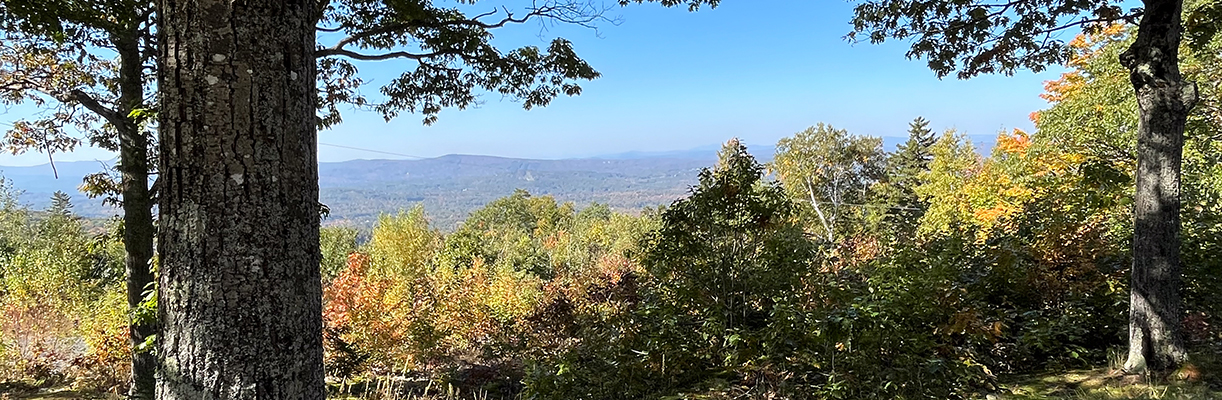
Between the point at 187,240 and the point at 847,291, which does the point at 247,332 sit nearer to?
the point at 187,240

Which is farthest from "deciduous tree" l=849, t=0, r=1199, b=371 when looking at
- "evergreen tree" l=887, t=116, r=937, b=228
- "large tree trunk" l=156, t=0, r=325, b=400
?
"evergreen tree" l=887, t=116, r=937, b=228

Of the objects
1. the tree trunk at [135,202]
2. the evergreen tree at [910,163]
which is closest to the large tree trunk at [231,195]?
the tree trunk at [135,202]

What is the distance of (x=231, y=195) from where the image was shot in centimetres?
137

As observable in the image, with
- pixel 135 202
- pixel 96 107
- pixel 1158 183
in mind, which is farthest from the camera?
pixel 135 202

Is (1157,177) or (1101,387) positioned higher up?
(1157,177)

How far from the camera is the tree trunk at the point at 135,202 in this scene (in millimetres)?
4547

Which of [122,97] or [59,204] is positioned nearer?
[122,97]

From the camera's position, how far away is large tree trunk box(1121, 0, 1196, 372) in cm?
330

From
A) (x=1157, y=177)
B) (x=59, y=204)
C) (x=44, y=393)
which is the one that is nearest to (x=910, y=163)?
(x=1157, y=177)

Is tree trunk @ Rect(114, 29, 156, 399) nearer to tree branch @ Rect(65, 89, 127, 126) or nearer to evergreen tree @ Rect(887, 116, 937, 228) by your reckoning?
tree branch @ Rect(65, 89, 127, 126)

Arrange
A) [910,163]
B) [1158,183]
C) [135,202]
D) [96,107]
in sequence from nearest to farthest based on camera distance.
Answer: [1158,183]
[96,107]
[135,202]
[910,163]

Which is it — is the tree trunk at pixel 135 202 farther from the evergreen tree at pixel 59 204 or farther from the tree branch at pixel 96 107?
the evergreen tree at pixel 59 204

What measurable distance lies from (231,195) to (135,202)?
14.6 feet

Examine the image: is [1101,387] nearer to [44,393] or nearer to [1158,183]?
[1158,183]
